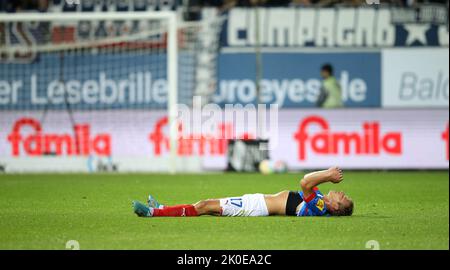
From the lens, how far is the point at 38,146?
72.5 ft

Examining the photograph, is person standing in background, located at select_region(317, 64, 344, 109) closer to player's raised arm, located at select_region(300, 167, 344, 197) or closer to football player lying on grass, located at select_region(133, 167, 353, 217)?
football player lying on grass, located at select_region(133, 167, 353, 217)

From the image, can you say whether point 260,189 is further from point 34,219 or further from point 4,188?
point 34,219

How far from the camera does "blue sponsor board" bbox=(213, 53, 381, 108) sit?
23.1 metres

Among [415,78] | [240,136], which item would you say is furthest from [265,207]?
[415,78]

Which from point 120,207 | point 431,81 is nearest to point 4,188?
point 120,207

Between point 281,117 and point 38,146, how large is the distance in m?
5.33

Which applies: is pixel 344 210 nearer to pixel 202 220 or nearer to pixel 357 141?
pixel 202 220

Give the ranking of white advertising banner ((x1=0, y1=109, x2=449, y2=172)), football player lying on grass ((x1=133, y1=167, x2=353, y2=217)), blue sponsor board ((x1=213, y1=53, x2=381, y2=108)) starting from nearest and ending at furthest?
football player lying on grass ((x1=133, y1=167, x2=353, y2=217)) < white advertising banner ((x1=0, y1=109, x2=449, y2=172)) < blue sponsor board ((x1=213, y1=53, x2=381, y2=108))

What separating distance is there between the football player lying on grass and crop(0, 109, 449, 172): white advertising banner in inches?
404

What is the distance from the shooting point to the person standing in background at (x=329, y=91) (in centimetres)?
2298

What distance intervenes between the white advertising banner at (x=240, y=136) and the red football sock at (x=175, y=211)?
10304 mm

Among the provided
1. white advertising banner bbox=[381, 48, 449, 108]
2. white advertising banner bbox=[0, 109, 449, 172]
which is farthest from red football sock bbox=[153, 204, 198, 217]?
white advertising banner bbox=[381, 48, 449, 108]

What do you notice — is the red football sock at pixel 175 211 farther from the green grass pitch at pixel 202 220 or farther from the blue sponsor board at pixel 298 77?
the blue sponsor board at pixel 298 77

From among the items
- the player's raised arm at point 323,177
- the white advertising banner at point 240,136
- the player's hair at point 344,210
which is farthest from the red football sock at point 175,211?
the white advertising banner at point 240,136
